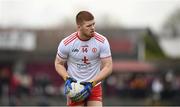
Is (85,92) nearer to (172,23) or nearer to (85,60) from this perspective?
(85,60)

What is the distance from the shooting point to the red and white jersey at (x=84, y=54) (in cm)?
1096

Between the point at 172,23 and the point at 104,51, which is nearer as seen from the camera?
the point at 104,51

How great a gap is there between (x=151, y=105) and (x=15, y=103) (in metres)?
7.09

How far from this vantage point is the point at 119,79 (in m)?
48.8

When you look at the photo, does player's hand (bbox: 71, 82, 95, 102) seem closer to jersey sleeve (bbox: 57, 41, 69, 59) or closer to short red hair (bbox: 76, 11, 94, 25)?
jersey sleeve (bbox: 57, 41, 69, 59)

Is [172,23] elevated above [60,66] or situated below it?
above

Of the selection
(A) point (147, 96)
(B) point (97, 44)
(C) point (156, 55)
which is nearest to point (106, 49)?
(B) point (97, 44)

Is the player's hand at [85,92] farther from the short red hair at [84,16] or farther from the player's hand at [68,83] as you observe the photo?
the short red hair at [84,16]

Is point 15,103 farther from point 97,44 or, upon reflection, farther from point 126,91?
point 97,44

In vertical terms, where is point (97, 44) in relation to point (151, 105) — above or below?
above

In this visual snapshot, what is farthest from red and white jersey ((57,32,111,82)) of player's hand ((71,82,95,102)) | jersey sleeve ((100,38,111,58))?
player's hand ((71,82,95,102))

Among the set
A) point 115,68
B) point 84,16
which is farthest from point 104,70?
point 115,68

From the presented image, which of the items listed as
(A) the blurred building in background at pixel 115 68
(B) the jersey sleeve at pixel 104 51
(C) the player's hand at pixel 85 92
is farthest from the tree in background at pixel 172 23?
(C) the player's hand at pixel 85 92

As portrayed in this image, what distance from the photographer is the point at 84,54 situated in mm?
10992
